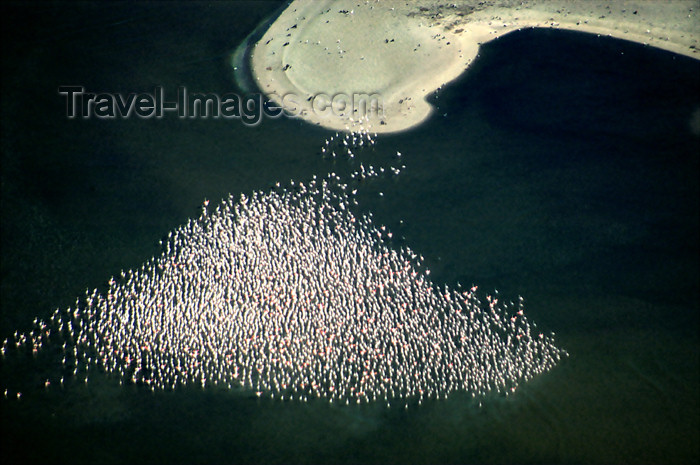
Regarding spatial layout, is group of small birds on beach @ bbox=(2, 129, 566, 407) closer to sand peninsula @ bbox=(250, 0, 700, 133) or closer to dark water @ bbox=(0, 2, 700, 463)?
dark water @ bbox=(0, 2, 700, 463)

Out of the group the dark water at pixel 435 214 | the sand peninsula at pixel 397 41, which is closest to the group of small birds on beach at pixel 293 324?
the dark water at pixel 435 214

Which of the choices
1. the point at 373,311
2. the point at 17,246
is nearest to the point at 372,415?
the point at 373,311

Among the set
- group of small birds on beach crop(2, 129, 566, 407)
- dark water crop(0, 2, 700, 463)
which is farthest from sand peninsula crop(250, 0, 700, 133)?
group of small birds on beach crop(2, 129, 566, 407)

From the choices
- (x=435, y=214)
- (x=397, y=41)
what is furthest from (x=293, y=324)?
(x=397, y=41)

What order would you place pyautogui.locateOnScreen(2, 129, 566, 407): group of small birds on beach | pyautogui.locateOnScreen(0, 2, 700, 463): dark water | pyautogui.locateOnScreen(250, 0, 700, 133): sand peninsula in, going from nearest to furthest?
pyautogui.locateOnScreen(0, 2, 700, 463): dark water
pyautogui.locateOnScreen(2, 129, 566, 407): group of small birds on beach
pyautogui.locateOnScreen(250, 0, 700, 133): sand peninsula

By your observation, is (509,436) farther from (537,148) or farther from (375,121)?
(375,121)

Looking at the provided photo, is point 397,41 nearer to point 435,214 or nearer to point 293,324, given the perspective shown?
→ point 435,214
